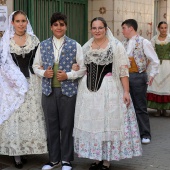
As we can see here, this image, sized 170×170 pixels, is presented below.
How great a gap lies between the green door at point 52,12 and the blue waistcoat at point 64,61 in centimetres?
298

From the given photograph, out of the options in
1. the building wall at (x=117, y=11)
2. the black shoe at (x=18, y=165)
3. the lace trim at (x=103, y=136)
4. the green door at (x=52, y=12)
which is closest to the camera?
the lace trim at (x=103, y=136)

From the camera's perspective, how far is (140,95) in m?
6.27

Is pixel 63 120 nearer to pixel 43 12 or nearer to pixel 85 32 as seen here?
pixel 43 12

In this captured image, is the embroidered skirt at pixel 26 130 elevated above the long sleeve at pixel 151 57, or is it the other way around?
the long sleeve at pixel 151 57

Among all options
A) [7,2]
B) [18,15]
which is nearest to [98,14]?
[7,2]

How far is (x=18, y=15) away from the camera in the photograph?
494 centimetres

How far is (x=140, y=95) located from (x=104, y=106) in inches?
68.0

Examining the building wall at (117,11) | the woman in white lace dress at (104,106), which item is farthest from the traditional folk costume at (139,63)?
the building wall at (117,11)

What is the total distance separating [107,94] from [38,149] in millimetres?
1076

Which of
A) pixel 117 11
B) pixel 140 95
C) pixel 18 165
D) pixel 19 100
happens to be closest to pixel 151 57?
pixel 140 95

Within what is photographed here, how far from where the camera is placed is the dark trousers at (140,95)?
244 inches

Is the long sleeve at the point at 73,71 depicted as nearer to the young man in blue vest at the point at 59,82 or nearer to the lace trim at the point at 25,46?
the young man in blue vest at the point at 59,82

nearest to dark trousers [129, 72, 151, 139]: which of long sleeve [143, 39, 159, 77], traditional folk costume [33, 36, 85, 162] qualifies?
long sleeve [143, 39, 159, 77]

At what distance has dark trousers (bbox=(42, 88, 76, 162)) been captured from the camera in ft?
15.8
